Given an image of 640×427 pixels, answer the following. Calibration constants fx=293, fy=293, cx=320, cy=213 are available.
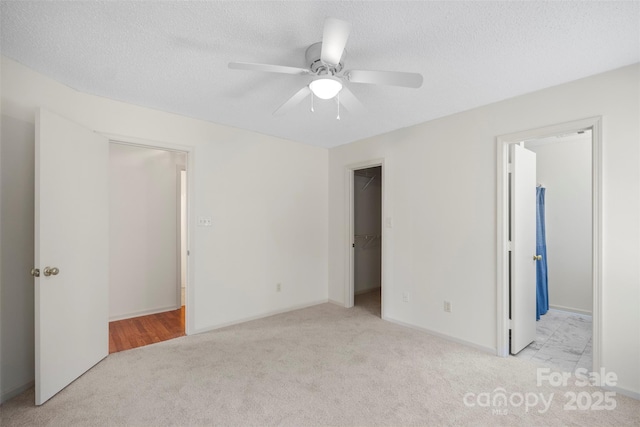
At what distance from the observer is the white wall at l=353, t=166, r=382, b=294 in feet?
17.6

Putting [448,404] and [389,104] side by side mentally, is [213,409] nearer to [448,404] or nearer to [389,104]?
[448,404]

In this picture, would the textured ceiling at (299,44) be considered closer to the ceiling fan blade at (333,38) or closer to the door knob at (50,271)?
the ceiling fan blade at (333,38)

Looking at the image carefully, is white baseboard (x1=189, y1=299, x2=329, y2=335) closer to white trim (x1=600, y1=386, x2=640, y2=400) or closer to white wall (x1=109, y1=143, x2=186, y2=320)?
white wall (x1=109, y1=143, x2=186, y2=320)

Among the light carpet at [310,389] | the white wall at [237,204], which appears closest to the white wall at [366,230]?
the white wall at [237,204]

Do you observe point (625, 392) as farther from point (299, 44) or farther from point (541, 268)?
point (299, 44)

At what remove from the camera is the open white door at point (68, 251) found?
6.75 ft

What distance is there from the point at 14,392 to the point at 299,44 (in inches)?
124

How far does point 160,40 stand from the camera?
5.98 ft

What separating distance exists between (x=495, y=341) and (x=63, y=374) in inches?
144

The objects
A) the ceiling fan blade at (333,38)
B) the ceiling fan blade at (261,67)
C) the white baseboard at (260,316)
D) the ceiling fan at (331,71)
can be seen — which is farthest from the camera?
the white baseboard at (260,316)

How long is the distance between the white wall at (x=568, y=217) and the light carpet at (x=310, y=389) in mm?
2208

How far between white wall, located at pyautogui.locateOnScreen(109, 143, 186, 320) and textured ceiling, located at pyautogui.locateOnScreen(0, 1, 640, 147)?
1.46 metres

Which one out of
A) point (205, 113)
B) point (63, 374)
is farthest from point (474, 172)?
point (63, 374)

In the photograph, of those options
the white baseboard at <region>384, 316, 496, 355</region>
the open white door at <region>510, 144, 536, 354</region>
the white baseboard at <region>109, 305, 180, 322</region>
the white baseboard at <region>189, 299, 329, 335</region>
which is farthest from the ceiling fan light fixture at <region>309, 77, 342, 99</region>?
the white baseboard at <region>109, 305, 180, 322</region>
